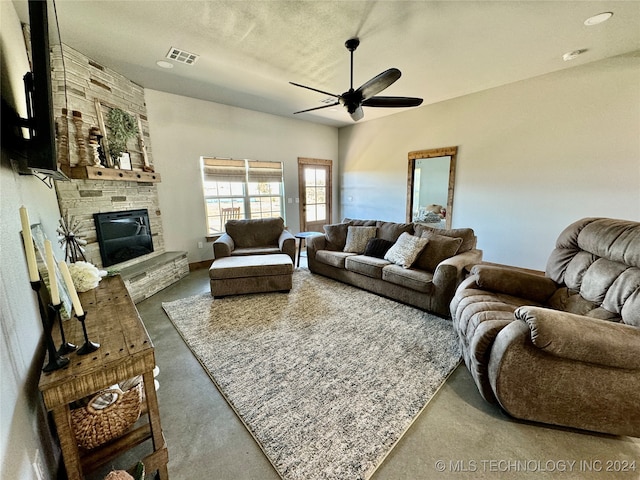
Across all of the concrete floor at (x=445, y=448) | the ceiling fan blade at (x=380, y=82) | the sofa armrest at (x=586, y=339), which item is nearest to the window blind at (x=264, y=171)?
the ceiling fan blade at (x=380, y=82)

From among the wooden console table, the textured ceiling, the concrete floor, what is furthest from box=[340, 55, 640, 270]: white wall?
the wooden console table

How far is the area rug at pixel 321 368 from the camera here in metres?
1.38

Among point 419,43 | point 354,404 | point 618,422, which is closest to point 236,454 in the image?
point 354,404

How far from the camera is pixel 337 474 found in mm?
1240

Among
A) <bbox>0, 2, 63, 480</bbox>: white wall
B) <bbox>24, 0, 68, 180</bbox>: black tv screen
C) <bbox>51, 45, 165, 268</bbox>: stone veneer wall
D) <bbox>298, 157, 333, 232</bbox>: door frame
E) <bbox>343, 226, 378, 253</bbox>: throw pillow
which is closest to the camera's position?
<bbox>0, 2, 63, 480</bbox>: white wall

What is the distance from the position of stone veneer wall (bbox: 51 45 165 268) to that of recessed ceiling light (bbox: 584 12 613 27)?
501cm

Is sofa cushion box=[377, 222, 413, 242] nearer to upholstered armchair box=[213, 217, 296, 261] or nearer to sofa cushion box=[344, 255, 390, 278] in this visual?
sofa cushion box=[344, 255, 390, 278]

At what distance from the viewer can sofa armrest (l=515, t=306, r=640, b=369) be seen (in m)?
1.25

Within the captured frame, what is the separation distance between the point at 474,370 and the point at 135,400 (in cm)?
191

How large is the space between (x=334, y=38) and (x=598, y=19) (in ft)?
7.97

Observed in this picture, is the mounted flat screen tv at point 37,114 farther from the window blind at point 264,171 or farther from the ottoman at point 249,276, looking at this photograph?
the window blind at point 264,171

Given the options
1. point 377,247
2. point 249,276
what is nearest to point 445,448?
point 377,247

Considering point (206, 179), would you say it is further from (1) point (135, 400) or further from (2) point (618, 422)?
(2) point (618, 422)

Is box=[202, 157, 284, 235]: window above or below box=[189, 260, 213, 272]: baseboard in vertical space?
above
